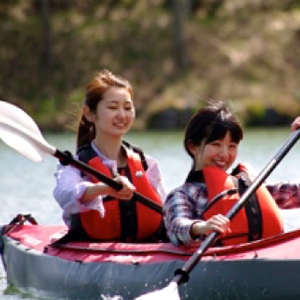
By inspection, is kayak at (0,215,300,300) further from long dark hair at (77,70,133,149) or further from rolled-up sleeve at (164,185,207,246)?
long dark hair at (77,70,133,149)

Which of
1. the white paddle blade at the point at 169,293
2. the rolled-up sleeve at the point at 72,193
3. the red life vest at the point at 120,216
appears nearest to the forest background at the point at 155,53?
the red life vest at the point at 120,216

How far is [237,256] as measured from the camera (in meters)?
4.64

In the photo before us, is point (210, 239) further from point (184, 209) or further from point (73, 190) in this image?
point (73, 190)

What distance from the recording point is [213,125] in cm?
493

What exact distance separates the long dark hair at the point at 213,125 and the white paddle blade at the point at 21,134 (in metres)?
0.75

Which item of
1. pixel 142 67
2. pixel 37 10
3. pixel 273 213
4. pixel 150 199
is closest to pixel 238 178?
pixel 273 213

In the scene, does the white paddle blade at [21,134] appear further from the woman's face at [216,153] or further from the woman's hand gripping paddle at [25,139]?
the woman's face at [216,153]

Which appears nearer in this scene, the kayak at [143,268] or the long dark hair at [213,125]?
the kayak at [143,268]

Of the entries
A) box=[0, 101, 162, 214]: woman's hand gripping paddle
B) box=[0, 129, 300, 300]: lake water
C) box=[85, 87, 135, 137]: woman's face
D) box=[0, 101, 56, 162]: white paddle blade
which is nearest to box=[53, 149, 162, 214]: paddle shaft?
box=[0, 101, 162, 214]: woman's hand gripping paddle

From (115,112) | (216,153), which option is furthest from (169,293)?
(115,112)

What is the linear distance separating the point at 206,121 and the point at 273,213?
1.60ft

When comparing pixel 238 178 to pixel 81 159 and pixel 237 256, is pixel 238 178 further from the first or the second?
pixel 81 159

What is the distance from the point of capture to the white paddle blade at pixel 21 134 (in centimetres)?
535

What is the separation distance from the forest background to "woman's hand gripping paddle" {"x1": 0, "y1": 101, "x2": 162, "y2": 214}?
15476 millimetres
